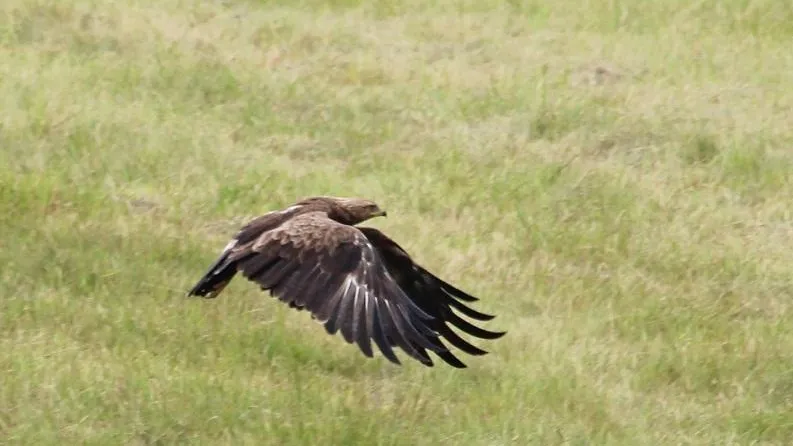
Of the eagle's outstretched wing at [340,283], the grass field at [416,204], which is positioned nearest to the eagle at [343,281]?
the eagle's outstretched wing at [340,283]

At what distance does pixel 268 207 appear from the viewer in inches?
356

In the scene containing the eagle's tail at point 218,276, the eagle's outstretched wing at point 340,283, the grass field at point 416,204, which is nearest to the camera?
the eagle's outstretched wing at point 340,283

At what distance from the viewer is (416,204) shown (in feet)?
30.9

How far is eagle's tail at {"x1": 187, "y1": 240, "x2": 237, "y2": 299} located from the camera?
6.59 metres

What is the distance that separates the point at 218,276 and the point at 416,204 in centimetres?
284

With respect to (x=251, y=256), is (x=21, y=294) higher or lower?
lower

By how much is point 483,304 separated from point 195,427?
2.11m

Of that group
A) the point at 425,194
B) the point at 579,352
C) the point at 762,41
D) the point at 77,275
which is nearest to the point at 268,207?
the point at 425,194

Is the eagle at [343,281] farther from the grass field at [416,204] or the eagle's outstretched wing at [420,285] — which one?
the grass field at [416,204]

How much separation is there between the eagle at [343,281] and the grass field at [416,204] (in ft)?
1.69

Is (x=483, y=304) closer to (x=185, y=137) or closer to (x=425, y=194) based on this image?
(x=425, y=194)

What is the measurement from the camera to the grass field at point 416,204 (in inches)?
267

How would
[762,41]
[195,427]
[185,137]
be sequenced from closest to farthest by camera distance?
[195,427] → [185,137] → [762,41]

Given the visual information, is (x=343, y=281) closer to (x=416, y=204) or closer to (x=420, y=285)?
(x=420, y=285)
